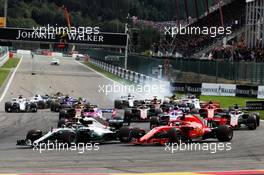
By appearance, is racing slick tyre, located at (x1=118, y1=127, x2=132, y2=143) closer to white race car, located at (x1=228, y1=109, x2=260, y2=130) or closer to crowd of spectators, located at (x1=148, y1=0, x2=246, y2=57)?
white race car, located at (x1=228, y1=109, x2=260, y2=130)

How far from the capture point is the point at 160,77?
48500mm

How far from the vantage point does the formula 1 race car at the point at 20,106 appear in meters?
28.5

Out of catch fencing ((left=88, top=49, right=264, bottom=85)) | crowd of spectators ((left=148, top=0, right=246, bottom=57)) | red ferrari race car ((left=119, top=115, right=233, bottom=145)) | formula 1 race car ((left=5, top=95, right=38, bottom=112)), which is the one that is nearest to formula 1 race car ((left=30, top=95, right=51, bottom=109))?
formula 1 race car ((left=5, top=95, right=38, bottom=112))

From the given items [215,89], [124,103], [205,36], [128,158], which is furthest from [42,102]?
[205,36]

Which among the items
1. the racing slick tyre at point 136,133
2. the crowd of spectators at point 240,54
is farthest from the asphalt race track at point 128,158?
the crowd of spectators at point 240,54

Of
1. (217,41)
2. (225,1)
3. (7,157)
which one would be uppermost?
(225,1)

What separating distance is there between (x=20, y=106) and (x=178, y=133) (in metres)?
12.5

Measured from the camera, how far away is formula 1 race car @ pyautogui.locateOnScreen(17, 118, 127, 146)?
16.8 meters

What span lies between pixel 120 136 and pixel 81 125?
112 centimetres

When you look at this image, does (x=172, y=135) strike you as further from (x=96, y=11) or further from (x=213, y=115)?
(x=96, y=11)

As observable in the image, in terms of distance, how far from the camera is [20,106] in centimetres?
2850

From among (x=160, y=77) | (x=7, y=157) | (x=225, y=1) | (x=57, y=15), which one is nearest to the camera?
(x=7, y=157)

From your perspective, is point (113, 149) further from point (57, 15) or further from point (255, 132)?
point (57, 15)

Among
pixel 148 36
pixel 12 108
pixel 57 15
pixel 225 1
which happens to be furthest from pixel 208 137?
pixel 57 15
